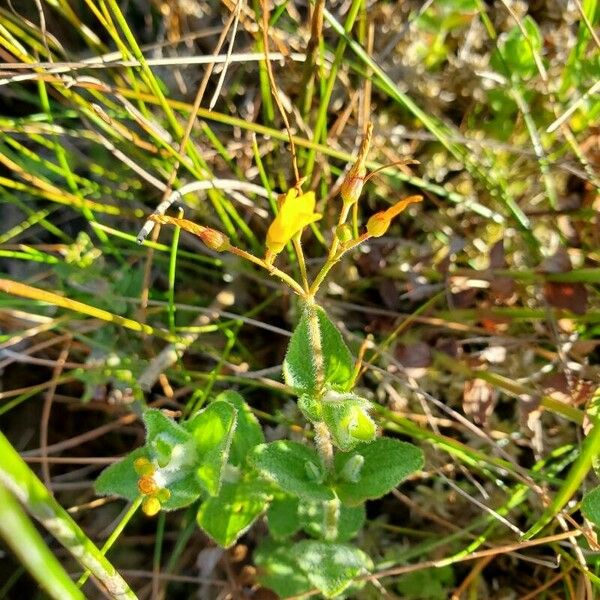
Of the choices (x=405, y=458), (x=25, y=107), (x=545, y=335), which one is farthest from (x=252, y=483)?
(x=25, y=107)

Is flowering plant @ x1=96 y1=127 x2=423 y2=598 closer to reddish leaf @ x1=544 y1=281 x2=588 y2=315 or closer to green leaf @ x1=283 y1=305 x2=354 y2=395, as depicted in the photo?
green leaf @ x1=283 y1=305 x2=354 y2=395

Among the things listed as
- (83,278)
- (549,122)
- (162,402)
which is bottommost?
(162,402)

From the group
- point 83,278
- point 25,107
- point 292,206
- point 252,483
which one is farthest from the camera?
point 25,107

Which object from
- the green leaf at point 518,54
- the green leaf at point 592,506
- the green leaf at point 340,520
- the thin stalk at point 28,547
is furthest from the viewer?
the green leaf at point 518,54

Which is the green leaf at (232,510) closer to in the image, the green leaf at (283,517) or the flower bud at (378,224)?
the green leaf at (283,517)

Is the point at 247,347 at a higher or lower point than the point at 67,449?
higher

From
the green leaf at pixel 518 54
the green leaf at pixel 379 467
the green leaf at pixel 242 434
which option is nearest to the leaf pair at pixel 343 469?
the green leaf at pixel 379 467

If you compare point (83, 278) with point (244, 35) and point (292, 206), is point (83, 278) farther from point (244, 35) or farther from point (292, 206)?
point (292, 206)
